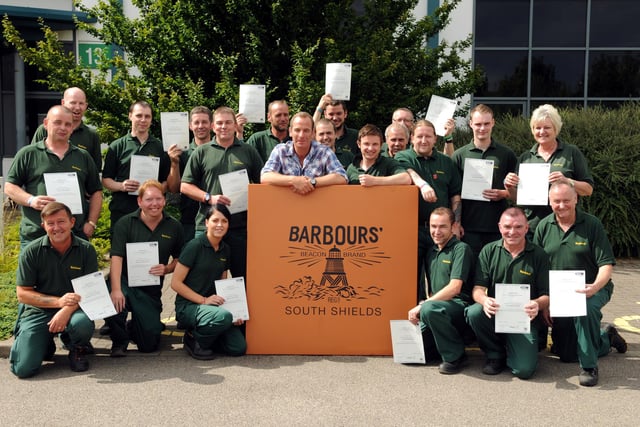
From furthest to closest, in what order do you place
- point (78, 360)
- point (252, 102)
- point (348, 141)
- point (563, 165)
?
1. point (252, 102)
2. point (348, 141)
3. point (563, 165)
4. point (78, 360)

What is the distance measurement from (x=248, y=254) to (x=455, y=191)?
6.59ft

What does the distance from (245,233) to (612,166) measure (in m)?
6.75

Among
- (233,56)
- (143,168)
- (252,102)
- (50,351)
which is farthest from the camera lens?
(233,56)

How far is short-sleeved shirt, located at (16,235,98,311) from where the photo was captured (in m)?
5.70

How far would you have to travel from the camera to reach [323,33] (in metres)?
10.6

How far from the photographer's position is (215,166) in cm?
659

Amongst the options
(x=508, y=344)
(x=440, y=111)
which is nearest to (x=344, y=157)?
(x=440, y=111)

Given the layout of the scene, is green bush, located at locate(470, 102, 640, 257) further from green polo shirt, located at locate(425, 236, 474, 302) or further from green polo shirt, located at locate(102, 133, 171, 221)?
green polo shirt, located at locate(102, 133, 171, 221)

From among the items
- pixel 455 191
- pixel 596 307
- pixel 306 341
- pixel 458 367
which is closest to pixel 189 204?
pixel 306 341

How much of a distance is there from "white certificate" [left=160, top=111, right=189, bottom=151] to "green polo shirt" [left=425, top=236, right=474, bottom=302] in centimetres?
288

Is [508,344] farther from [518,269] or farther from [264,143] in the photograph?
[264,143]

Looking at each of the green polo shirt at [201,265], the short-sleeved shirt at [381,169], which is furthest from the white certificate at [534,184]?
the green polo shirt at [201,265]

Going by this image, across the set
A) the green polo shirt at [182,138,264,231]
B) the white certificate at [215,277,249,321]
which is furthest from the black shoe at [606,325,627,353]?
the green polo shirt at [182,138,264,231]

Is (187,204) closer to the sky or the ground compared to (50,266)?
closer to the sky
